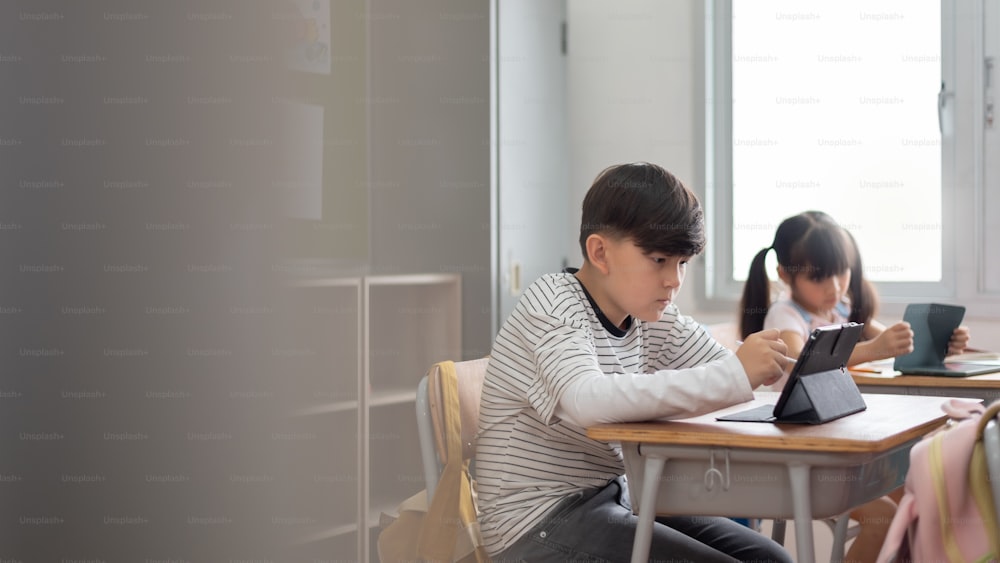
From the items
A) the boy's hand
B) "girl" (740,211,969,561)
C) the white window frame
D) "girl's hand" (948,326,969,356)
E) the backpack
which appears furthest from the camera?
the white window frame

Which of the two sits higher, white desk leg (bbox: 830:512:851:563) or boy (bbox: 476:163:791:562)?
boy (bbox: 476:163:791:562)

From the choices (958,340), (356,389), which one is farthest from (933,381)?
(356,389)

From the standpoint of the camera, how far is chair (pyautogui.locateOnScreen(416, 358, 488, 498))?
179 centimetres

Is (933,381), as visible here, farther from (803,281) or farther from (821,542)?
(821,542)

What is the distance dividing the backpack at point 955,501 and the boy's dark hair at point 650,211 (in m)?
0.54

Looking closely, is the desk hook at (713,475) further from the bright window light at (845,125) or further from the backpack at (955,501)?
the bright window light at (845,125)

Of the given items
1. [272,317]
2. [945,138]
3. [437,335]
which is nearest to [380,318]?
[437,335]

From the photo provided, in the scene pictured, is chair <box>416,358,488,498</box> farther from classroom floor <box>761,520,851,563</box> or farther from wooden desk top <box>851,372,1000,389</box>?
classroom floor <box>761,520,851,563</box>

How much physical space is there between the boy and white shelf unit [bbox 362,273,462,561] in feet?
4.61

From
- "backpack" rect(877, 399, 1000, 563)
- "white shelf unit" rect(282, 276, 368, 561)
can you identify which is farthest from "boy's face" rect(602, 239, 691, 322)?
"white shelf unit" rect(282, 276, 368, 561)

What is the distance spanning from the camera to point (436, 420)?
1805 mm

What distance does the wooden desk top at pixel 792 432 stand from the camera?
1.34m

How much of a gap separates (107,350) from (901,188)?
283cm

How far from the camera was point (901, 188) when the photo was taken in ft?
11.7
